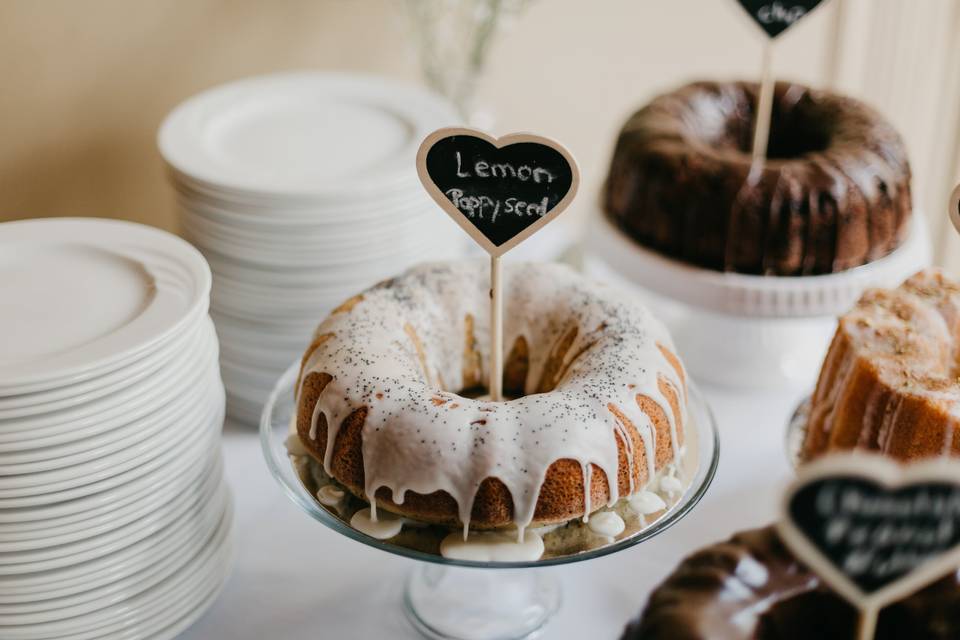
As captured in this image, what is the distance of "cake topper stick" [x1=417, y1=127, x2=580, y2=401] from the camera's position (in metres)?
1.07

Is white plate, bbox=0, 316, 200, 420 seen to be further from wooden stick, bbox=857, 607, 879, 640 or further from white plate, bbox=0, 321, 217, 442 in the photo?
wooden stick, bbox=857, 607, 879, 640

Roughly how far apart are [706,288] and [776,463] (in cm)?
28

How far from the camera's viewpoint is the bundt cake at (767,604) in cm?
85

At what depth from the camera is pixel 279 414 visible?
4.01 ft

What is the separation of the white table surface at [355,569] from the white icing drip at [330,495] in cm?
21

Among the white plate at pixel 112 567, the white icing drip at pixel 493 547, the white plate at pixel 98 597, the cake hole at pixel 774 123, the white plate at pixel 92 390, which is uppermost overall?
the cake hole at pixel 774 123

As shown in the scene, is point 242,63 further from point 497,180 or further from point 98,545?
point 98,545

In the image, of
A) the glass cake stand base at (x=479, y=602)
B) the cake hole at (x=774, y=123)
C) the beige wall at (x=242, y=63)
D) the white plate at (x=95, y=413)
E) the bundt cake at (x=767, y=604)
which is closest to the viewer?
the bundt cake at (x=767, y=604)

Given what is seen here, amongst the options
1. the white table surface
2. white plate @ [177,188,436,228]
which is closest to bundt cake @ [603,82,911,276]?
the white table surface

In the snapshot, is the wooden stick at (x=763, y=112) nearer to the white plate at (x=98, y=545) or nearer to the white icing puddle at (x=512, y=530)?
the white icing puddle at (x=512, y=530)

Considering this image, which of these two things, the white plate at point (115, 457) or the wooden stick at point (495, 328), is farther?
the wooden stick at point (495, 328)

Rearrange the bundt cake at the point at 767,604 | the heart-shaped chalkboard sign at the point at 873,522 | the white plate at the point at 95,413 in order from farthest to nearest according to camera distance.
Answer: the white plate at the point at 95,413, the bundt cake at the point at 767,604, the heart-shaped chalkboard sign at the point at 873,522

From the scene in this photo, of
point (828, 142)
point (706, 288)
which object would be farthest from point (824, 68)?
point (706, 288)

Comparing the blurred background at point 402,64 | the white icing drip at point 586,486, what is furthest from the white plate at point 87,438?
the blurred background at point 402,64
